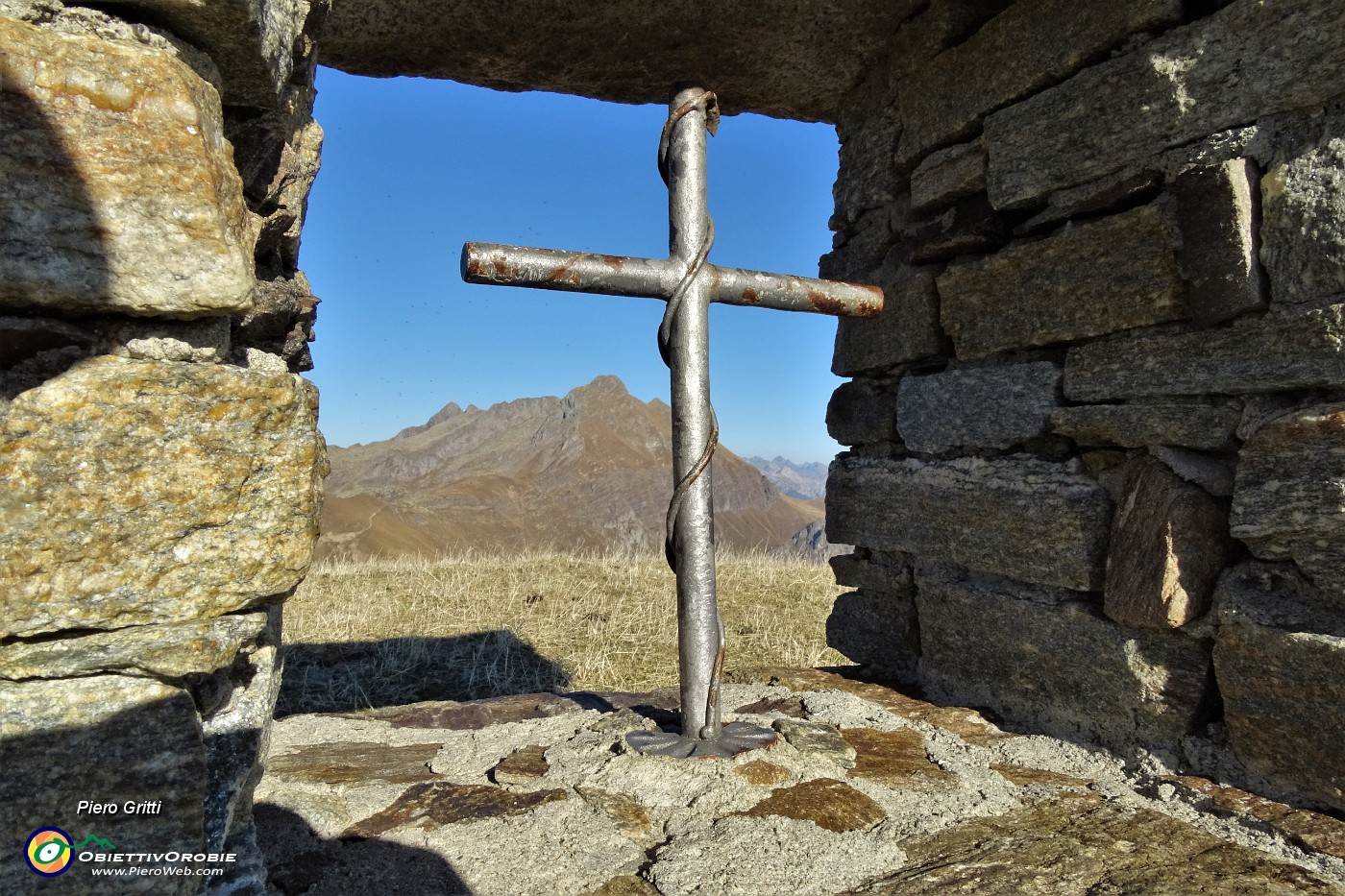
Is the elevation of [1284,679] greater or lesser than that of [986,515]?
lesser

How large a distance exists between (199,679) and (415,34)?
1924 mm

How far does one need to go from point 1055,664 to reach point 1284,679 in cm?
54

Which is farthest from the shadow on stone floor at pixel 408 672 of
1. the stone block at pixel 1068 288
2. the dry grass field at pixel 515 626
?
the stone block at pixel 1068 288

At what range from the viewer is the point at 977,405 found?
248cm

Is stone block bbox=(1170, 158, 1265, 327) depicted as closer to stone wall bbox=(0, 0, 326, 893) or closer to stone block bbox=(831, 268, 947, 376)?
stone block bbox=(831, 268, 947, 376)

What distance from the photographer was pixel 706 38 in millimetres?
2561

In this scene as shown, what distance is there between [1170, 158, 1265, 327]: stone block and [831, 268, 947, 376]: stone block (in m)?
0.79

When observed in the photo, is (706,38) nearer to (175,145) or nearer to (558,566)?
(175,145)

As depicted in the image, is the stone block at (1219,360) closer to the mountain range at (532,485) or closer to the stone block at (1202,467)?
the stone block at (1202,467)

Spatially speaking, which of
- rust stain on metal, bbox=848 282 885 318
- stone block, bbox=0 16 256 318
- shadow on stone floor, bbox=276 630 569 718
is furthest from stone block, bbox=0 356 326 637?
shadow on stone floor, bbox=276 630 569 718

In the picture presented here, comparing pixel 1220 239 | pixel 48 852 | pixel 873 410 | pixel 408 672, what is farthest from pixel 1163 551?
pixel 408 672

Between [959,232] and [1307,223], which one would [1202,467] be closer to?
[1307,223]

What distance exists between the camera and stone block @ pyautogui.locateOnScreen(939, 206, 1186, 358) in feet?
6.60

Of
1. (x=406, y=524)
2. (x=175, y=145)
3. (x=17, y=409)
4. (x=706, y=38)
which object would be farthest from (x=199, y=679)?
(x=406, y=524)
